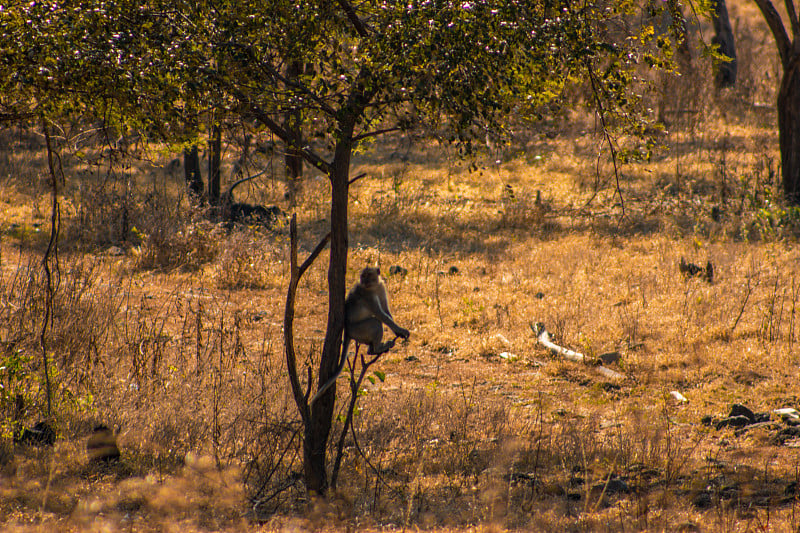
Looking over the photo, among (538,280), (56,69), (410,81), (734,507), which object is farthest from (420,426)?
(538,280)

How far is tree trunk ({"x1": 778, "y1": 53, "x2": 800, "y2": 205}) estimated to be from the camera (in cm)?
1419

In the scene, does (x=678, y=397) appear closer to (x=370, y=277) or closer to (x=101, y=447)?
(x=370, y=277)

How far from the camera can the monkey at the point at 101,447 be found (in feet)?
18.9

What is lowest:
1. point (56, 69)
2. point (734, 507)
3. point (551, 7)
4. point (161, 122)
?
point (734, 507)

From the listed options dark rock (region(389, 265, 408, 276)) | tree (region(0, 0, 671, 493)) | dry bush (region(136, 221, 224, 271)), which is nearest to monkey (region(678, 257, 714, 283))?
dark rock (region(389, 265, 408, 276))

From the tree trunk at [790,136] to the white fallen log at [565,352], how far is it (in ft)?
26.1

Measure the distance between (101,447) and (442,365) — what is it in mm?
4267

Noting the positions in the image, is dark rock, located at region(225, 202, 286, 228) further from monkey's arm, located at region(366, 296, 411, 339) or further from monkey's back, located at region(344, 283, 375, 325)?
monkey's arm, located at region(366, 296, 411, 339)

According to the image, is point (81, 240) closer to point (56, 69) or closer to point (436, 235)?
point (436, 235)

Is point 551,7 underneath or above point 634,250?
above

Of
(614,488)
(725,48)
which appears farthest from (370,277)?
(725,48)

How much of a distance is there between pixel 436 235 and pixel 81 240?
22.5 feet

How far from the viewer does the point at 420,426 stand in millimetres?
6691

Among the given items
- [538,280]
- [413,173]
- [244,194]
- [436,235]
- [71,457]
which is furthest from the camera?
[413,173]
